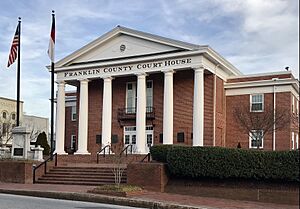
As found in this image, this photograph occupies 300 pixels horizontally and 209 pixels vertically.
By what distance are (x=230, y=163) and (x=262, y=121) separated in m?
15.4

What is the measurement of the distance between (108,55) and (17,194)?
1888 cm

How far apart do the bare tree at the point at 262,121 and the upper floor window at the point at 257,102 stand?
0.58 metres

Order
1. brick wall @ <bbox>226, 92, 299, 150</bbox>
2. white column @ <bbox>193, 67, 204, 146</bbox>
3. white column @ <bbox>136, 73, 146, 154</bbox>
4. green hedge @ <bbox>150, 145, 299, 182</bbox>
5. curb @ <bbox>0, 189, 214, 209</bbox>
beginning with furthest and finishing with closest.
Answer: brick wall @ <bbox>226, 92, 299, 150</bbox> → white column @ <bbox>136, 73, 146, 154</bbox> → white column @ <bbox>193, 67, 204, 146</bbox> → green hedge @ <bbox>150, 145, 299, 182</bbox> → curb @ <bbox>0, 189, 214, 209</bbox>

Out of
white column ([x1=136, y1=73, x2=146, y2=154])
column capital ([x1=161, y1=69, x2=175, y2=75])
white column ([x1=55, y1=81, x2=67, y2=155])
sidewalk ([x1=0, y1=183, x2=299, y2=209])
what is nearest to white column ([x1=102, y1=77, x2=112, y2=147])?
white column ([x1=136, y1=73, x2=146, y2=154])

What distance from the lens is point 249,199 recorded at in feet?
56.0

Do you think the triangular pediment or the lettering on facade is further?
the triangular pediment

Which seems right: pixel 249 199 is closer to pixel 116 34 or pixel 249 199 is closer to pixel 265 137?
pixel 265 137

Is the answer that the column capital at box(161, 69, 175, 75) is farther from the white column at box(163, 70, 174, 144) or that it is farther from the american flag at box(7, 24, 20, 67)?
the american flag at box(7, 24, 20, 67)

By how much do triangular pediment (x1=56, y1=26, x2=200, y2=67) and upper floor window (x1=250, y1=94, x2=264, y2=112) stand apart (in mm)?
7413

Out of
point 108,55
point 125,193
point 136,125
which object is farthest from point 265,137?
point 125,193

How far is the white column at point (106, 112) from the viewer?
35438 millimetres

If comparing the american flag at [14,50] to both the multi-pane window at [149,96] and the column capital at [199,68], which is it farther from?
the column capital at [199,68]

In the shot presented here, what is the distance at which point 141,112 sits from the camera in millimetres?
33844

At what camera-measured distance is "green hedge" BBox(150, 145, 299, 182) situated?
647 inches
